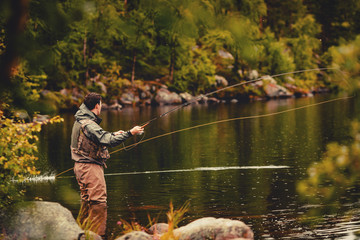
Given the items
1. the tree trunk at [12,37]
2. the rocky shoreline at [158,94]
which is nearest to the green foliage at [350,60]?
the tree trunk at [12,37]

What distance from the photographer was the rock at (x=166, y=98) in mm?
48656

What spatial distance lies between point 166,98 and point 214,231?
137 feet

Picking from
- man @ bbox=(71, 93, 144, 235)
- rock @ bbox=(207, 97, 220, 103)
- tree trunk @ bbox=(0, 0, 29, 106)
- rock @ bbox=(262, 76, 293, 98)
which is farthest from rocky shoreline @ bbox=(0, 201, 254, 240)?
rock @ bbox=(262, 76, 293, 98)

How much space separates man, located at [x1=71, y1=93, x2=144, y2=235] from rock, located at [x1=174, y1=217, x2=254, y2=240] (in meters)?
1.22

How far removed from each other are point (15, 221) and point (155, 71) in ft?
162

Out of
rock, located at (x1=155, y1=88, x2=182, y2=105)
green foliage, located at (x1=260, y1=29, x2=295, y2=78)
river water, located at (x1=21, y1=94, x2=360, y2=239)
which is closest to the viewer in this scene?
river water, located at (x1=21, y1=94, x2=360, y2=239)

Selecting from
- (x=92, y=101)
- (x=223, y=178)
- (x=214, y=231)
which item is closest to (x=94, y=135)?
(x=92, y=101)

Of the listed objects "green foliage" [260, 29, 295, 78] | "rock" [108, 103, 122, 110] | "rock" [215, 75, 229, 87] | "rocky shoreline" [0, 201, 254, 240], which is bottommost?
"rocky shoreline" [0, 201, 254, 240]

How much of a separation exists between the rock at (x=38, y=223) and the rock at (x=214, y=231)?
144 centimetres

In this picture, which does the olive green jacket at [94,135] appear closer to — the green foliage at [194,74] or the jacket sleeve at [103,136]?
the jacket sleeve at [103,136]

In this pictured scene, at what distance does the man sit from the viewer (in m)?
7.38

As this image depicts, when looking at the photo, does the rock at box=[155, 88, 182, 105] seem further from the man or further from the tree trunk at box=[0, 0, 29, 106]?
the tree trunk at box=[0, 0, 29, 106]

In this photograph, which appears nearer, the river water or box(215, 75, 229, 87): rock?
the river water

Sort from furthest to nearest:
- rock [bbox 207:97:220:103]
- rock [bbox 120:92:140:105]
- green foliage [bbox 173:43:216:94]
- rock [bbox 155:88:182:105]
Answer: green foliage [bbox 173:43:216:94] → rock [bbox 207:97:220:103] → rock [bbox 155:88:182:105] → rock [bbox 120:92:140:105]
